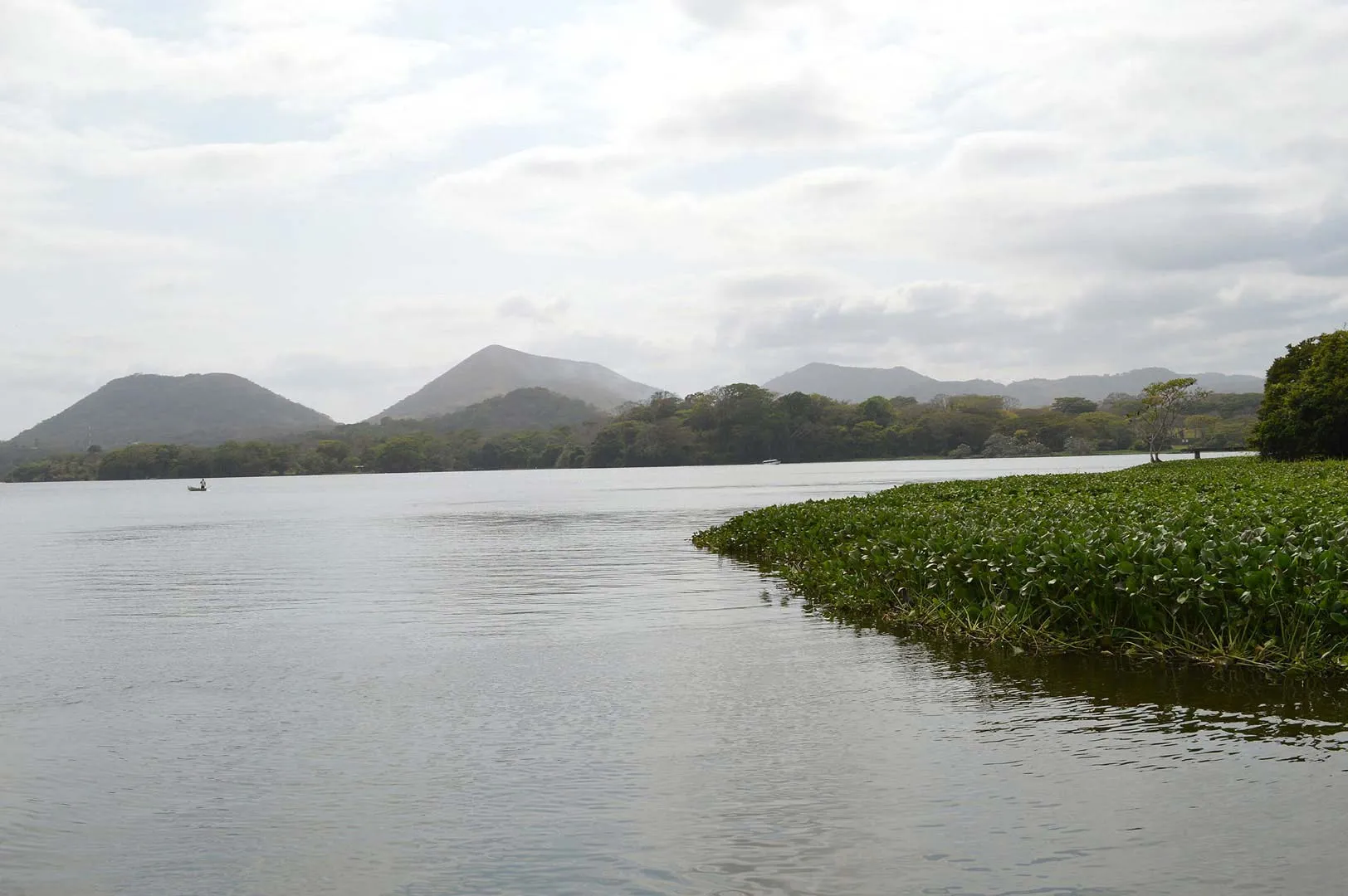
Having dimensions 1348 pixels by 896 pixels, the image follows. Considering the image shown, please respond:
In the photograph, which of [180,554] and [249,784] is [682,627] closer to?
[249,784]

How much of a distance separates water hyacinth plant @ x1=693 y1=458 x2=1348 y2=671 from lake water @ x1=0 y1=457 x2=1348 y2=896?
846 mm

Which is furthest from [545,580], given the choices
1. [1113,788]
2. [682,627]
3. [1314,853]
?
[1314,853]

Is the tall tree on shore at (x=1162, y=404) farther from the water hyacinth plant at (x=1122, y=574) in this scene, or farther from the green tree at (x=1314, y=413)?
the water hyacinth plant at (x=1122, y=574)

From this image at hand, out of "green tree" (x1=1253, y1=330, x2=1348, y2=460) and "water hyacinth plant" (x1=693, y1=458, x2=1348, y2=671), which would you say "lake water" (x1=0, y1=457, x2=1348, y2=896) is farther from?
"green tree" (x1=1253, y1=330, x2=1348, y2=460)

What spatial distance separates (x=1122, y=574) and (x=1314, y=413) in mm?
43998

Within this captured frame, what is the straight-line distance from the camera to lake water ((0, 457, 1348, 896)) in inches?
265

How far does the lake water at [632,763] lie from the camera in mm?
6730

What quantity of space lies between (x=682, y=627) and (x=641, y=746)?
286 inches

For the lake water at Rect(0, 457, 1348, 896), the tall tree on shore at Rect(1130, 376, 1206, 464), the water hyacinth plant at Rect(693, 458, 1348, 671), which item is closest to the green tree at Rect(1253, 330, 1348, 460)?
the water hyacinth plant at Rect(693, 458, 1348, 671)

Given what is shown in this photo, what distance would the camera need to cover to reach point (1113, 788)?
8023mm

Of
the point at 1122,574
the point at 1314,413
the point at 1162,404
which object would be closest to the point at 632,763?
the point at 1122,574

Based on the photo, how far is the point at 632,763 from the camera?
919 centimetres

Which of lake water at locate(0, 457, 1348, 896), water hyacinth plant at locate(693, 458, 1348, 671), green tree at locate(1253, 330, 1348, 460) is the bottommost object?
lake water at locate(0, 457, 1348, 896)

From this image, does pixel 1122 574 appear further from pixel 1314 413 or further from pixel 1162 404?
pixel 1162 404
